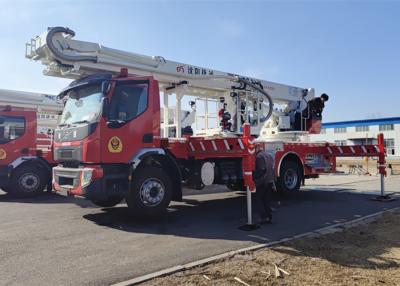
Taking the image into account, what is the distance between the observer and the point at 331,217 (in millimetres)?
8414

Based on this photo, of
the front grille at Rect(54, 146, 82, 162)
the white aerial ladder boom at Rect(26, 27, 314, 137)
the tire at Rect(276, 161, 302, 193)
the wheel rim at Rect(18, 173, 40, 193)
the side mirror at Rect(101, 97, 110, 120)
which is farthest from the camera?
the wheel rim at Rect(18, 173, 40, 193)

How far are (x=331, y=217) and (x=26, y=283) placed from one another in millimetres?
6249

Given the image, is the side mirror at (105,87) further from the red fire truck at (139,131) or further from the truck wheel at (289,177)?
the truck wheel at (289,177)

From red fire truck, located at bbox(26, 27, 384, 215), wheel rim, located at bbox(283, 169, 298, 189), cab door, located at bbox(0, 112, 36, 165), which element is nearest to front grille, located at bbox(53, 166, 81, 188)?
red fire truck, located at bbox(26, 27, 384, 215)

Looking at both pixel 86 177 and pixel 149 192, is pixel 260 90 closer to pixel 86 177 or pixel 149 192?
pixel 149 192

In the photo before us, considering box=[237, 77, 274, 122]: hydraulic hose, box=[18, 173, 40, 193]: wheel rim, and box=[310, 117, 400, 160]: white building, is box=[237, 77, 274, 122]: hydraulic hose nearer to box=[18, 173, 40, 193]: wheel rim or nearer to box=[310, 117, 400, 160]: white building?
box=[18, 173, 40, 193]: wheel rim

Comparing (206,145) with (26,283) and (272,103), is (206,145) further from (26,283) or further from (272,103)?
(26,283)

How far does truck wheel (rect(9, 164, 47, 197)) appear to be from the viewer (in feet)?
39.4

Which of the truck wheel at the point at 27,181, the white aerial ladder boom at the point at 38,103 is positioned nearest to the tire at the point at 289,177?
the truck wheel at the point at 27,181

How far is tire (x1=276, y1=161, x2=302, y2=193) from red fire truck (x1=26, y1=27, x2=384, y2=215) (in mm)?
42

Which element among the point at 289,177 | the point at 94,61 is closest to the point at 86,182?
the point at 94,61

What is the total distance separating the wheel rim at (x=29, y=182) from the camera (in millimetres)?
12109

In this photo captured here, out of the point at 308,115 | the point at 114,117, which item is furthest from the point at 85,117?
the point at 308,115

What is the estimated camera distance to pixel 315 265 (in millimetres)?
5059
